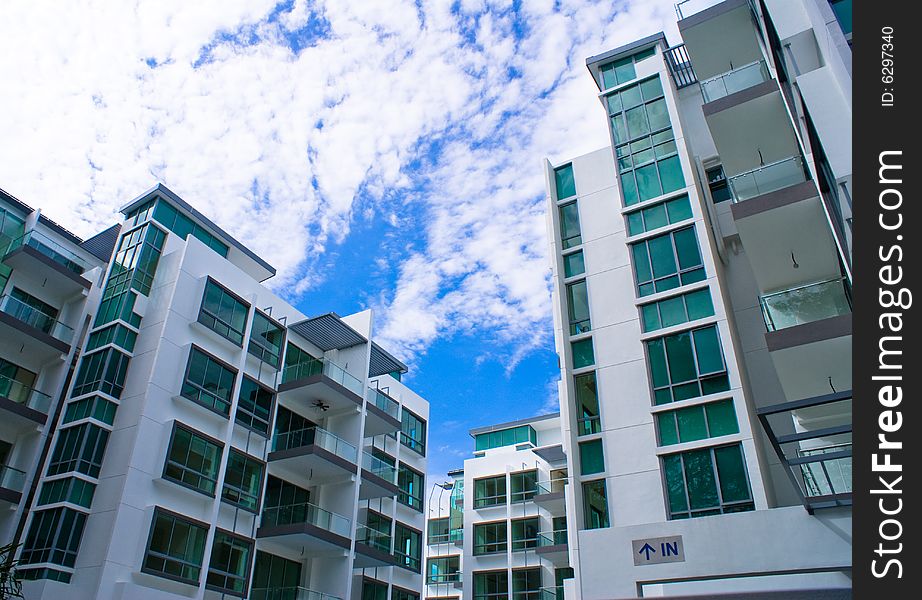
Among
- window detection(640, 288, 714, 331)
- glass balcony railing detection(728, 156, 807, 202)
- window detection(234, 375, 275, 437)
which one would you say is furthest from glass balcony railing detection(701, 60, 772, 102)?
window detection(234, 375, 275, 437)

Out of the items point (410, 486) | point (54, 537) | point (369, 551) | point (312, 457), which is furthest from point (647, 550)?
point (410, 486)

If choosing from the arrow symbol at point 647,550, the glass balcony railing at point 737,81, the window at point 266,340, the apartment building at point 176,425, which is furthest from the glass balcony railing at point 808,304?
the window at point 266,340

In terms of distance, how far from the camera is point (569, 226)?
81.8 feet

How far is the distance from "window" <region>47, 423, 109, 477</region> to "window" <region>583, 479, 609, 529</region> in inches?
643

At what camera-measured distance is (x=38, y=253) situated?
84.2ft

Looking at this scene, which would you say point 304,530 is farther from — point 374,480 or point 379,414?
point 379,414

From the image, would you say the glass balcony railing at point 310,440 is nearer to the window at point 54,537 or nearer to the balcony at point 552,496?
the window at point 54,537

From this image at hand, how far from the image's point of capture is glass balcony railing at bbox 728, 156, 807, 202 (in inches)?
617

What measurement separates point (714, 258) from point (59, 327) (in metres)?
24.1

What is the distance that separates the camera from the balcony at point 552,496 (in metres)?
34.8

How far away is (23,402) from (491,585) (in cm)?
2458

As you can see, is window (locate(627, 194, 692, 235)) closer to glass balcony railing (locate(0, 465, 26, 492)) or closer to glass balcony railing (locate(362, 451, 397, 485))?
glass balcony railing (locate(362, 451, 397, 485))
